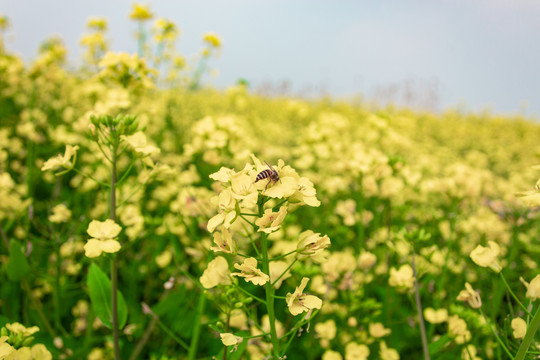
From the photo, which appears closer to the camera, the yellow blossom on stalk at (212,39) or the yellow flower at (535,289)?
the yellow flower at (535,289)

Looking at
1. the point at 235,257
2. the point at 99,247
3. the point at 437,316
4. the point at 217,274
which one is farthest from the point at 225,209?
the point at 437,316

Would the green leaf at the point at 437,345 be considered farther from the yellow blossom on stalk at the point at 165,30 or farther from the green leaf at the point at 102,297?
the yellow blossom on stalk at the point at 165,30

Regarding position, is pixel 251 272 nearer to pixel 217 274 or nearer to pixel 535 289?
pixel 217 274

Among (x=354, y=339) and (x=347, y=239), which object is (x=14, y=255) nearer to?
(x=354, y=339)

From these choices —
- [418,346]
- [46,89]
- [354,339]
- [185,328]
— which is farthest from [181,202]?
[46,89]

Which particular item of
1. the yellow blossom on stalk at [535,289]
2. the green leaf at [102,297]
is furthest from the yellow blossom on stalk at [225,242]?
the yellow blossom on stalk at [535,289]

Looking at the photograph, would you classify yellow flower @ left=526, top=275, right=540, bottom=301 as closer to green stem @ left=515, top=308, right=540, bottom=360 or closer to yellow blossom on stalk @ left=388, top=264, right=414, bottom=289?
green stem @ left=515, top=308, right=540, bottom=360
